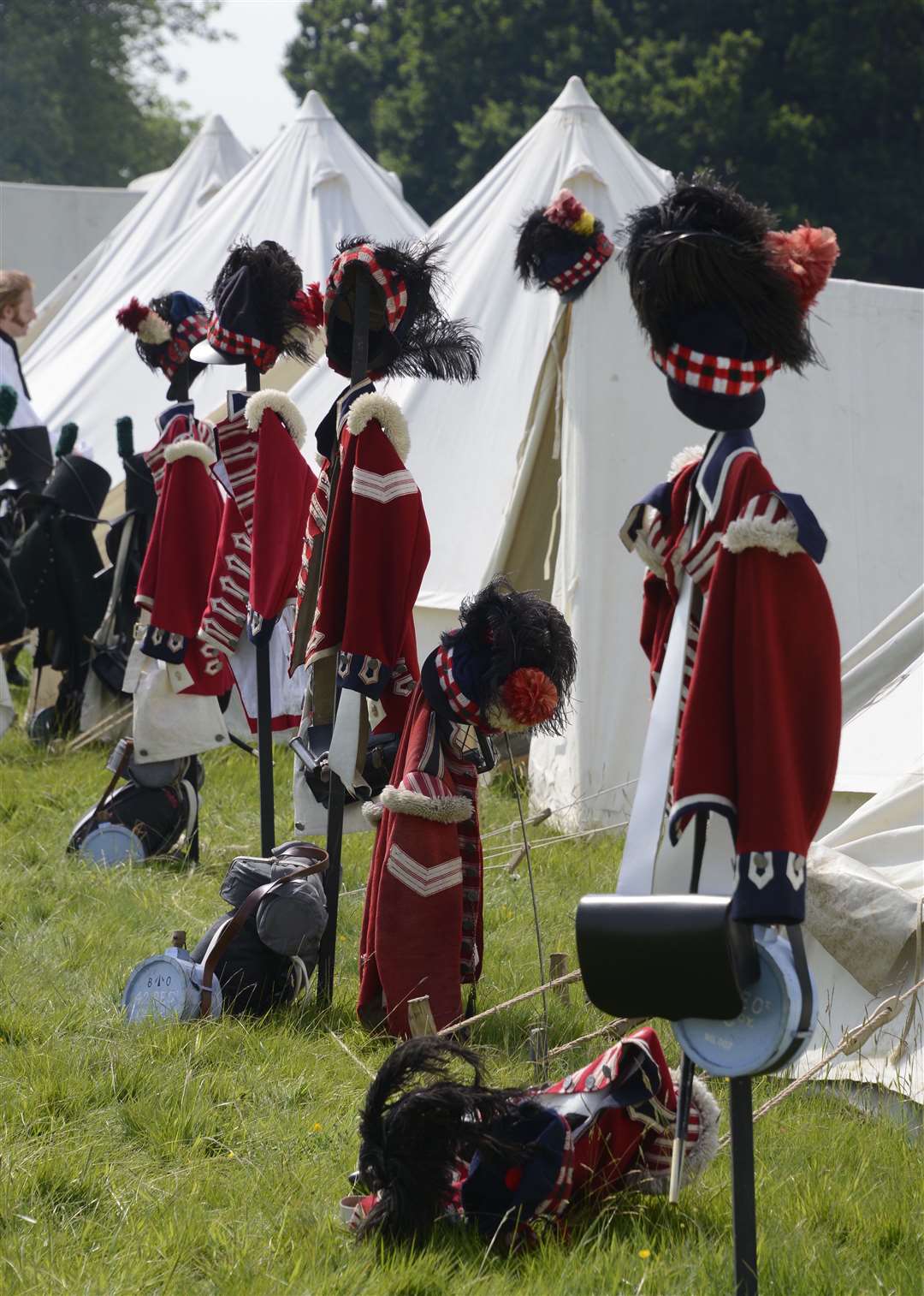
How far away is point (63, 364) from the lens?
951 cm

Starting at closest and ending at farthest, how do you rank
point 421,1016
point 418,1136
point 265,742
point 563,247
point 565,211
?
point 418,1136 < point 421,1016 < point 265,742 < point 565,211 < point 563,247

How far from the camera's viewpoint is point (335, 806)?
11.7 ft

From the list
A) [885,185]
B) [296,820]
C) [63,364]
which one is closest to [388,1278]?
[296,820]

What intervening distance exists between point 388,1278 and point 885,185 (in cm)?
2057

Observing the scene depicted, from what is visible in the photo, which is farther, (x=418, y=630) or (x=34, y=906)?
(x=418, y=630)

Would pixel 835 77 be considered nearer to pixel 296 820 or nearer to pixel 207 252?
pixel 207 252

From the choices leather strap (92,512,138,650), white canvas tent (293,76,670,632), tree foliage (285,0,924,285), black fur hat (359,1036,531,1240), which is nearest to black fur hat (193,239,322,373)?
white canvas tent (293,76,670,632)

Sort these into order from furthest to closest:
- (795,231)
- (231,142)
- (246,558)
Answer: (231,142) → (246,558) → (795,231)

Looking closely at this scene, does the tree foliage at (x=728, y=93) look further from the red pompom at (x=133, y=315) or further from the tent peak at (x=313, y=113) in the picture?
the red pompom at (x=133, y=315)

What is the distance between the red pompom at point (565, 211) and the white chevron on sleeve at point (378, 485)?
6.29ft

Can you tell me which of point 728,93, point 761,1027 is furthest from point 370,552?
point 728,93

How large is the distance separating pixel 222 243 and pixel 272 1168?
759 cm

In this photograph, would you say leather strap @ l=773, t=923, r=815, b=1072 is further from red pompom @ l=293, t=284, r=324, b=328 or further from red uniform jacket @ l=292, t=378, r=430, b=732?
red pompom @ l=293, t=284, r=324, b=328

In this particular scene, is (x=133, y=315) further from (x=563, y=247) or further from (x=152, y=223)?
(x=152, y=223)
